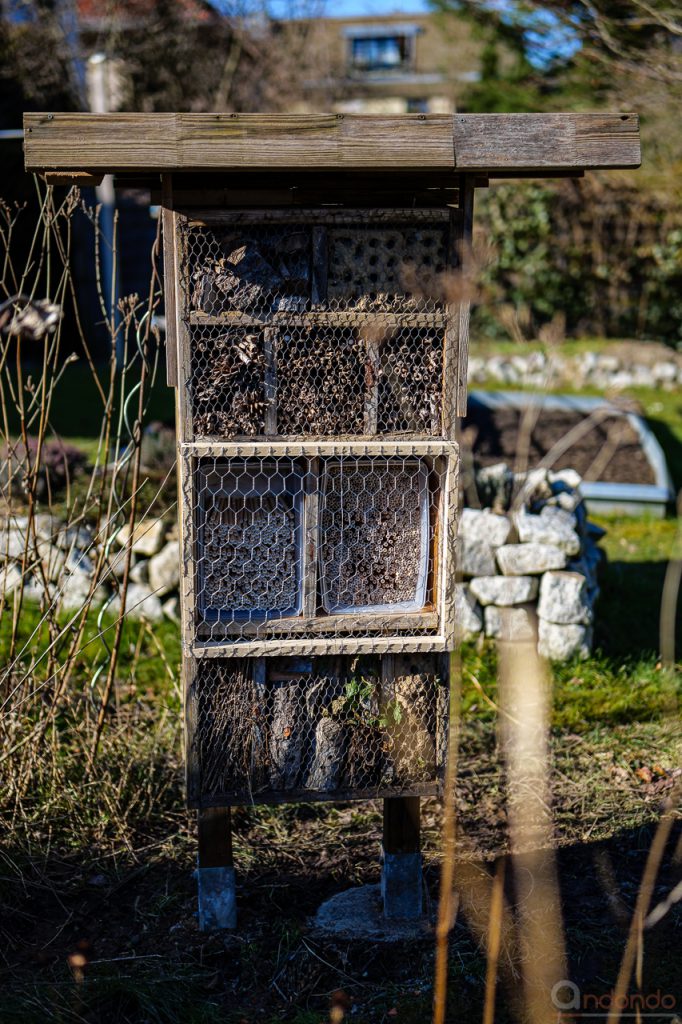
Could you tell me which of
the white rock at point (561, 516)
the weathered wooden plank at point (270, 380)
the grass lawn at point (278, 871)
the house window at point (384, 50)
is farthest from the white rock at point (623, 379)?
the house window at point (384, 50)

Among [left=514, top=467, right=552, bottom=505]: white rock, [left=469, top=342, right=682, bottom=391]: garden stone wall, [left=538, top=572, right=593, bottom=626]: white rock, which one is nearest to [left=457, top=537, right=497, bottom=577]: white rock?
[left=538, top=572, right=593, bottom=626]: white rock

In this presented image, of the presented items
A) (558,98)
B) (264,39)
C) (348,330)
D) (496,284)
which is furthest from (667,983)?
(264,39)

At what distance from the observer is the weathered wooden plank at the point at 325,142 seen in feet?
7.40

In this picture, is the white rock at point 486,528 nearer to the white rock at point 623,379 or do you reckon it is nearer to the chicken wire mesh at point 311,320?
the chicken wire mesh at point 311,320

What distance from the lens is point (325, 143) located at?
2297 mm

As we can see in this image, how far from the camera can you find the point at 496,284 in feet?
44.6

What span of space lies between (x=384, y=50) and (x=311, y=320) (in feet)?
83.3

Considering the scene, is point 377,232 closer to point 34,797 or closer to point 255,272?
point 255,272

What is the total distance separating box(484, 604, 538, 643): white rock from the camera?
4.68 meters

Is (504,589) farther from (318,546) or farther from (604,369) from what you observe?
(604,369)

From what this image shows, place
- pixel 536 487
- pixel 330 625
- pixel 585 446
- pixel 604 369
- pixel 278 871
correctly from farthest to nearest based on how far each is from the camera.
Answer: pixel 604 369, pixel 585 446, pixel 536 487, pixel 278 871, pixel 330 625

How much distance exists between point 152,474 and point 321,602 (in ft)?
10.3

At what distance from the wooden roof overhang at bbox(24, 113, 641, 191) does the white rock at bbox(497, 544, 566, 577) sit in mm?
2537

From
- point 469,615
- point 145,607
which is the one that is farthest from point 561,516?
point 145,607
